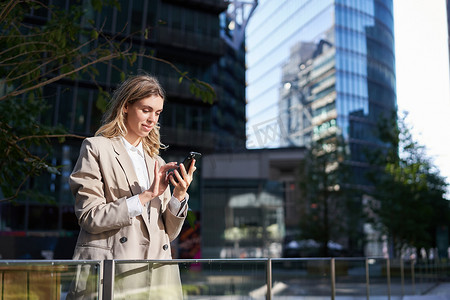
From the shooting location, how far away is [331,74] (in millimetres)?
65312

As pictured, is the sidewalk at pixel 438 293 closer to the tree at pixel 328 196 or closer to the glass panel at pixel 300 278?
the glass panel at pixel 300 278

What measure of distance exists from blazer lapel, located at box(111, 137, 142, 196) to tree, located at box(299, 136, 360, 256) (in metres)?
28.6

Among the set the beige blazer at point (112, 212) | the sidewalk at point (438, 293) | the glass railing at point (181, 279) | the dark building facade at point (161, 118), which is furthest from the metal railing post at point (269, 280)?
the dark building facade at point (161, 118)

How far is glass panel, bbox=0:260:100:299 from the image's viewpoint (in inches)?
107

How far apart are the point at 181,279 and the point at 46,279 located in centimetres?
82

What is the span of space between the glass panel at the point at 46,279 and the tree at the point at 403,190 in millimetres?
27152

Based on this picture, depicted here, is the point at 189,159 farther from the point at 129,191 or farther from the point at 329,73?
the point at 329,73

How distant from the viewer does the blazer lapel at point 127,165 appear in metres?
2.74

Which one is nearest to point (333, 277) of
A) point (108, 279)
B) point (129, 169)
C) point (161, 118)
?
point (108, 279)

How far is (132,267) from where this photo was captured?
2.84 m

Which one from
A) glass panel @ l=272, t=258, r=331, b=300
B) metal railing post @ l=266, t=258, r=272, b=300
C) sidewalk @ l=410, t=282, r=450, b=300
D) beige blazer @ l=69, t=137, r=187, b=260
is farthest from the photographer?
sidewalk @ l=410, t=282, r=450, b=300

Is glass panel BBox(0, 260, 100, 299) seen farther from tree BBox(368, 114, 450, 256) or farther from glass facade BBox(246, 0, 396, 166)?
glass facade BBox(246, 0, 396, 166)

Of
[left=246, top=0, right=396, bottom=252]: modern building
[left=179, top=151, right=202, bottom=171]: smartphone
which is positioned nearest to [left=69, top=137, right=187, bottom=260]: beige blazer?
[left=179, top=151, right=202, bottom=171]: smartphone

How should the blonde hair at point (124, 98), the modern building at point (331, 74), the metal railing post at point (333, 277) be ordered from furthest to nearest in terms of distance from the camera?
the modern building at point (331, 74), the metal railing post at point (333, 277), the blonde hair at point (124, 98)
